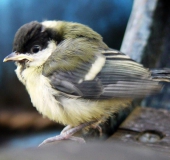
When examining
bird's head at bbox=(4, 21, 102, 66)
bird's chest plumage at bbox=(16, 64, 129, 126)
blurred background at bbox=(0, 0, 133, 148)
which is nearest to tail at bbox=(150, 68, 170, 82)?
bird's chest plumage at bbox=(16, 64, 129, 126)

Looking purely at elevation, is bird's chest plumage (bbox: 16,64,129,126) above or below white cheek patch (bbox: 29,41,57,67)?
below

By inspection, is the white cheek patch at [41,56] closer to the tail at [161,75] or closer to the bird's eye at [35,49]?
the bird's eye at [35,49]

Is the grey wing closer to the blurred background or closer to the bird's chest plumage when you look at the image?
the bird's chest plumage

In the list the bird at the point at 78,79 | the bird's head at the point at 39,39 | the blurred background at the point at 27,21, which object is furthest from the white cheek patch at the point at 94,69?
the blurred background at the point at 27,21

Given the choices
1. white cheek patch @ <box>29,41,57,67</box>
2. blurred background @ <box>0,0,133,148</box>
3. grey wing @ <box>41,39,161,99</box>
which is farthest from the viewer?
blurred background @ <box>0,0,133,148</box>

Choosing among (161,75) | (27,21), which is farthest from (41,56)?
(27,21)

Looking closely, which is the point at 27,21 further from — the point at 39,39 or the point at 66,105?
the point at 66,105

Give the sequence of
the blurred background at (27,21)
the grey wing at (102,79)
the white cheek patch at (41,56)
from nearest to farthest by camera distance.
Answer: the grey wing at (102,79) < the white cheek patch at (41,56) < the blurred background at (27,21)
